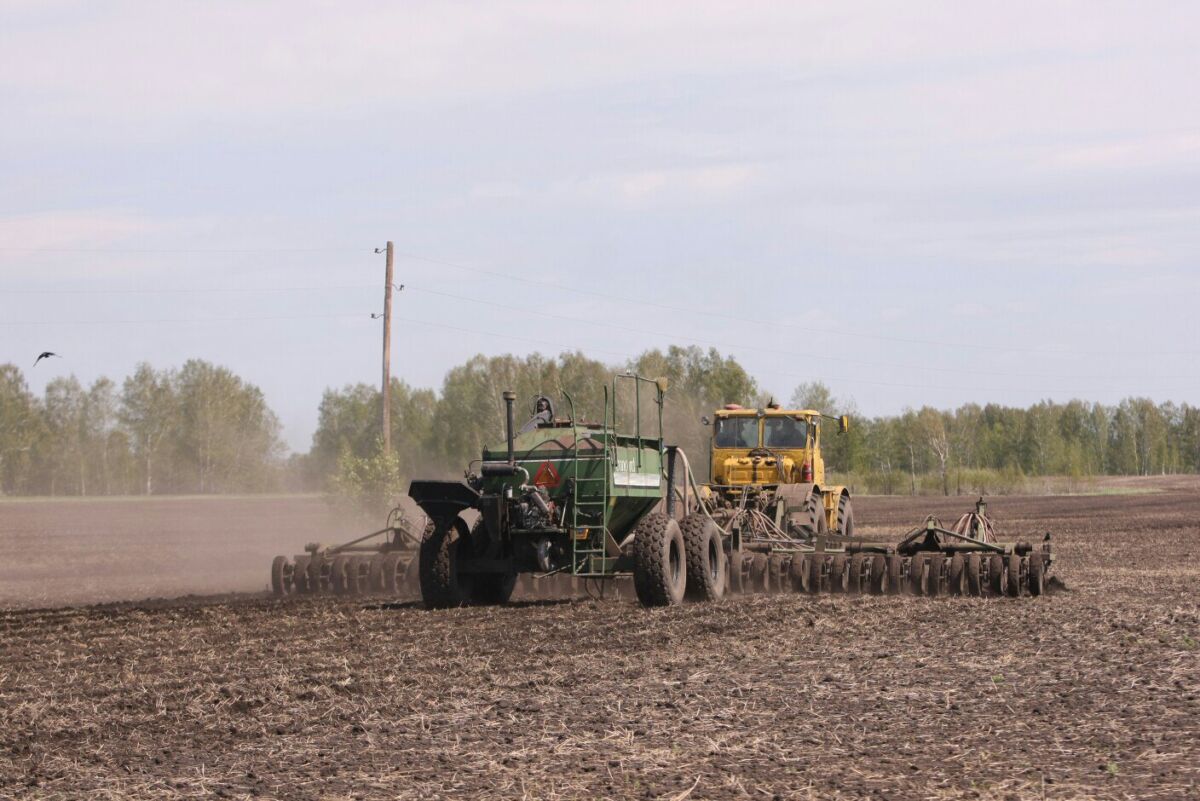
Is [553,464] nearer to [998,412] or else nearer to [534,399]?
[534,399]

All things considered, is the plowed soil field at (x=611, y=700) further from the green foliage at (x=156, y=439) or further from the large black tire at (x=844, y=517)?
the green foliage at (x=156, y=439)

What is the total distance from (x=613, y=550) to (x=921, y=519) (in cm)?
3080

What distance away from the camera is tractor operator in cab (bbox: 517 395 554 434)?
17.5 meters

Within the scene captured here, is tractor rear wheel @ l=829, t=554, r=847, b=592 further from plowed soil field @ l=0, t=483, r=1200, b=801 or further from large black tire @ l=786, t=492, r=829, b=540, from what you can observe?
large black tire @ l=786, t=492, r=829, b=540

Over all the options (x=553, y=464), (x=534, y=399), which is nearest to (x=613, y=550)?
(x=553, y=464)

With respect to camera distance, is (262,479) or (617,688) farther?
(262,479)

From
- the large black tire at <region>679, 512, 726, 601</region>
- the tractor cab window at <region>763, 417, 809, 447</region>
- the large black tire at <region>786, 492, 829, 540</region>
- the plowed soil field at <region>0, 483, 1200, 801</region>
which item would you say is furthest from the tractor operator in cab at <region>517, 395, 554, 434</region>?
the tractor cab window at <region>763, 417, 809, 447</region>

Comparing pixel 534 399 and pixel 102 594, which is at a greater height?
pixel 534 399

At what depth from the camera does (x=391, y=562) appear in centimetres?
1998

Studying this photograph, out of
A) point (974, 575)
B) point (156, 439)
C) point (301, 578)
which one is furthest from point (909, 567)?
point (156, 439)

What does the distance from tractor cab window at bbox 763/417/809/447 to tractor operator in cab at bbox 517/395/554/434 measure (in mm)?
6676

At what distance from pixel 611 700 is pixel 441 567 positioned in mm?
6908

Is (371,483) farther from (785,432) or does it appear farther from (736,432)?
(785,432)

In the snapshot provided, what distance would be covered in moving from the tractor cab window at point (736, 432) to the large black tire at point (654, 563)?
272 inches
